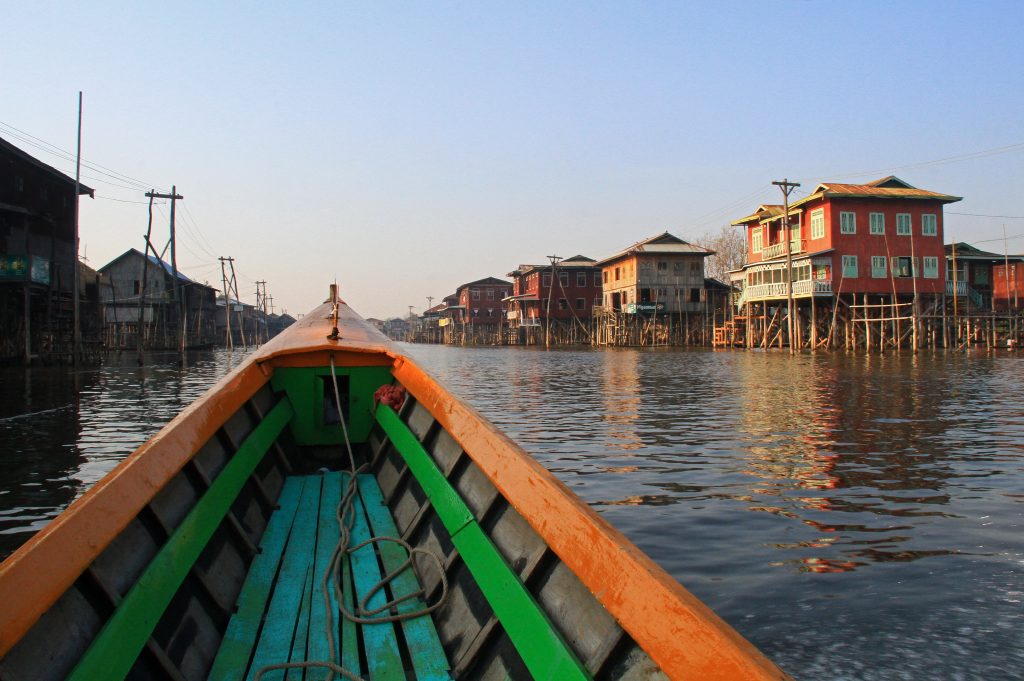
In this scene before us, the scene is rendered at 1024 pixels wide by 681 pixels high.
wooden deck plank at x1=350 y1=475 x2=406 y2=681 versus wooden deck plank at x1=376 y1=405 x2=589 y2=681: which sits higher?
wooden deck plank at x1=376 y1=405 x2=589 y2=681

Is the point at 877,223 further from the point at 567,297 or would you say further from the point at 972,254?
the point at 567,297

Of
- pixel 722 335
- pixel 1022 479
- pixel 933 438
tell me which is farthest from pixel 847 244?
pixel 1022 479

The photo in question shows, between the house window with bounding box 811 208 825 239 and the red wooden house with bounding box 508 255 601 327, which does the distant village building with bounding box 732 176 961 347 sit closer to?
the house window with bounding box 811 208 825 239

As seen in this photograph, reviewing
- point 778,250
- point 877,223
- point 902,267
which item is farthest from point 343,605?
point 778,250

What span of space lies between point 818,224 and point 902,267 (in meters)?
5.83

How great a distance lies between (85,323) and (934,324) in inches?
1982

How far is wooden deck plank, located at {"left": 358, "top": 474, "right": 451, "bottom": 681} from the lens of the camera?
3303 millimetres

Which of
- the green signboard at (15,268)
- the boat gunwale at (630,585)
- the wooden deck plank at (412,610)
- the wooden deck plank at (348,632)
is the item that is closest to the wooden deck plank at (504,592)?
the boat gunwale at (630,585)

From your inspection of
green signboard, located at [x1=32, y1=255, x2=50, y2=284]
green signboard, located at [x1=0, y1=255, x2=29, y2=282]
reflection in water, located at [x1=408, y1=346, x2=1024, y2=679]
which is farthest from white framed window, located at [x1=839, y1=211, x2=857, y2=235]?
green signboard, located at [x1=0, y1=255, x2=29, y2=282]

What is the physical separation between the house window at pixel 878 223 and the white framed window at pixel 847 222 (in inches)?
47.5

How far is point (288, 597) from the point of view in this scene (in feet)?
13.3

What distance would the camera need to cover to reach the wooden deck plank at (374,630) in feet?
10.7

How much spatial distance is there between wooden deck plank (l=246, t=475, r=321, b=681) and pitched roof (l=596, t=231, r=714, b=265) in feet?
184

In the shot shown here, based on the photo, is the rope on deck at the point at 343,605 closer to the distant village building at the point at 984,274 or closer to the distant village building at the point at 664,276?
the distant village building at the point at 984,274
